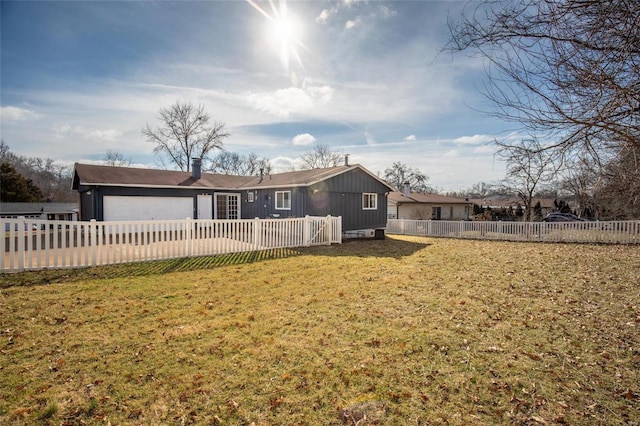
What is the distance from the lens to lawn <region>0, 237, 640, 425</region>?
271 centimetres

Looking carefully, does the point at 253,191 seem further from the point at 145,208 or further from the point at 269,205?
the point at 145,208

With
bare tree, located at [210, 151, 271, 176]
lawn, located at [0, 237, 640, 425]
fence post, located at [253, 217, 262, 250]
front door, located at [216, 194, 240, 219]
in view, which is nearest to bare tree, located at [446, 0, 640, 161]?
lawn, located at [0, 237, 640, 425]

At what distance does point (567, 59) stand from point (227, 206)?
20505mm

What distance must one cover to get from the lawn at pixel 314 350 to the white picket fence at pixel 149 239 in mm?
781

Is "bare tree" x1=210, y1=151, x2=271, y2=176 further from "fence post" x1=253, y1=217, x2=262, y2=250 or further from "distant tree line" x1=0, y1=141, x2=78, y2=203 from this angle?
"fence post" x1=253, y1=217, x2=262, y2=250

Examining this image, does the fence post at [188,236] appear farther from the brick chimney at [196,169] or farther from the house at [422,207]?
the house at [422,207]

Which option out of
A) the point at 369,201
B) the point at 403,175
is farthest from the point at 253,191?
the point at 403,175

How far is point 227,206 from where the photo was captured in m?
21.2

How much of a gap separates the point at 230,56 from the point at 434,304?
1020 centimetres

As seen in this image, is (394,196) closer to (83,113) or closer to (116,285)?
(83,113)

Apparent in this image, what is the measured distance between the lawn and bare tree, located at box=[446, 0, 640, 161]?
2.61 metres

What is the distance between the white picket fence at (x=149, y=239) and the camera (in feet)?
22.8

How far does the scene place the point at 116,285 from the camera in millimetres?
6293

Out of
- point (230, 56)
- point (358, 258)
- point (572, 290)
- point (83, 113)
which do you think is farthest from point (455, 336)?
point (83, 113)
